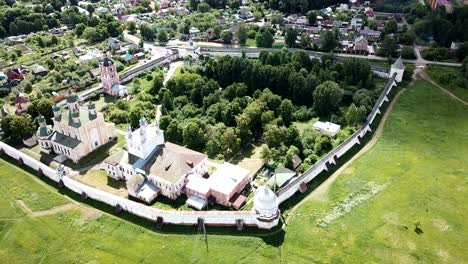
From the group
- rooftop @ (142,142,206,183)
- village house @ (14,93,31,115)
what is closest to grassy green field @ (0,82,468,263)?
rooftop @ (142,142,206,183)

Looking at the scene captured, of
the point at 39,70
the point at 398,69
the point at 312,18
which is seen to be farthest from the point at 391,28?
the point at 39,70

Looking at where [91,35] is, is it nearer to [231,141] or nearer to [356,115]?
[231,141]

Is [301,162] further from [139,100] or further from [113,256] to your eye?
[139,100]

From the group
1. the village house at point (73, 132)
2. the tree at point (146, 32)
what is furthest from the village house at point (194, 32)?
the village house at point (73, 132)

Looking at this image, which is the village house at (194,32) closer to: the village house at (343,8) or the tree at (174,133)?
the village house at (343,8)

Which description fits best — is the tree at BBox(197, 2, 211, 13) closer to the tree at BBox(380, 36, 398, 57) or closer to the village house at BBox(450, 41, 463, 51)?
the tree at BBox(380, 36, 398, 57)

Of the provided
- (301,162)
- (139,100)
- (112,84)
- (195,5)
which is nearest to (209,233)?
(301,162)
